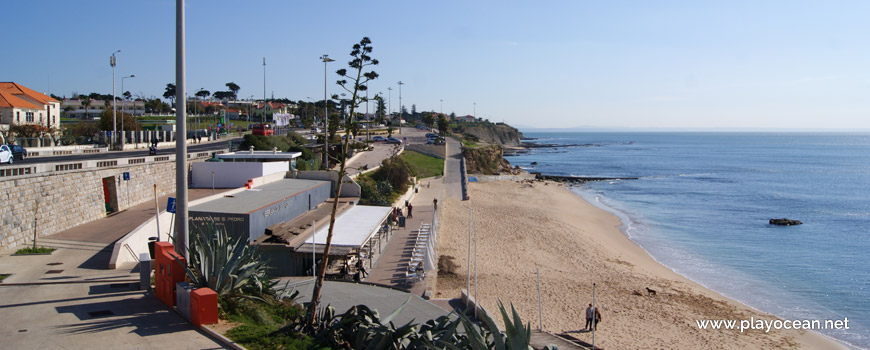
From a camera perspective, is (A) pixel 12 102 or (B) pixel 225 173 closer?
(B) pixel 225 173

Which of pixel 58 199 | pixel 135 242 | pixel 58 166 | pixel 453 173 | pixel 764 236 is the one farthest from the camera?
pixel 453 173

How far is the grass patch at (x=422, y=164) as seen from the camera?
48.9 meters

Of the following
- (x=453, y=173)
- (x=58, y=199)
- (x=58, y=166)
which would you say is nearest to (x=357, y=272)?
(x=58, y=199)

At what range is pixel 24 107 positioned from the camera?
4731cm

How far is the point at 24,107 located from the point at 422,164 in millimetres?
31261

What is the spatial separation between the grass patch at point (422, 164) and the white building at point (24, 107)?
27.3 meters

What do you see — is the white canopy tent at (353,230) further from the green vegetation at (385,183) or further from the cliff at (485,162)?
the cliff at (485,162)

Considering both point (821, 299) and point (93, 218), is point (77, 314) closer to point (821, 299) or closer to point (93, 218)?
point (93, 218)

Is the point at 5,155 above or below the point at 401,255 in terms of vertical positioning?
above

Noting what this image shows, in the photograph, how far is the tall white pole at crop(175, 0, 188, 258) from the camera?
10672mm

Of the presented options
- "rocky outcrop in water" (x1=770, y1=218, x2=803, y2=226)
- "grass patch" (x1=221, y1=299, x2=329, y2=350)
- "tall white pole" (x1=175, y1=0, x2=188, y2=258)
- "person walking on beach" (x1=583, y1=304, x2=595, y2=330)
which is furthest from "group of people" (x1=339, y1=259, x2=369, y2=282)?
"rocky outcrop in water" (x1=770, y1=218, x2=803, y2=226)

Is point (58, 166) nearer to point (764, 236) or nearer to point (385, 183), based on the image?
point (385, 183)

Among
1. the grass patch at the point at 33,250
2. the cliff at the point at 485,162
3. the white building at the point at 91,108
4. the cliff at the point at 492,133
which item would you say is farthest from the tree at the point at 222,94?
the grass patch at the point at 33,250

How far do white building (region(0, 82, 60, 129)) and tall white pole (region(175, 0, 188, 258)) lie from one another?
3951 centimetres
